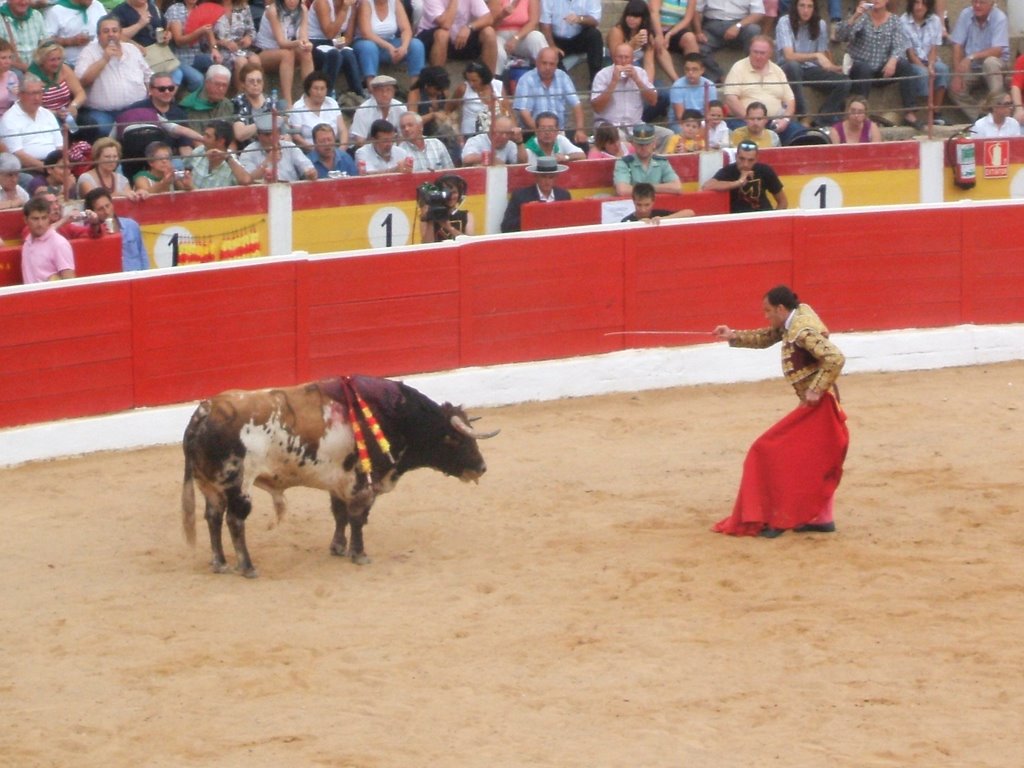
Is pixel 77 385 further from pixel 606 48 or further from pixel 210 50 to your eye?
pixel 606 48

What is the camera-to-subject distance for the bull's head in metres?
8.74

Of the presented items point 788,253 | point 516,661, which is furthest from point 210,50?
point 516,661

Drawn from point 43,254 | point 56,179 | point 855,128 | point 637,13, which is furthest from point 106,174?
point 855,128

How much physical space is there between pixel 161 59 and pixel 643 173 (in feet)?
11.3

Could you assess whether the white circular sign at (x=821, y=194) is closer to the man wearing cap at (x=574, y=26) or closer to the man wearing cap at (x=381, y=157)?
the man wearing cap at (x=574, y=26)

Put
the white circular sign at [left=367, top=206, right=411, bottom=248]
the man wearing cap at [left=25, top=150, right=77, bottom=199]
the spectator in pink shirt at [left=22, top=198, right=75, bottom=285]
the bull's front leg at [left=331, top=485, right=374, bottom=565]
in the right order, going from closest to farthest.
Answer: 1. the bull's front leg at [left=331, top=485, right=374, bottom=565]
2. the spectator in pink shirt at [left=22, top=198, right=75, bottom=285]
3. the man wearing cap at [left=25, top=150, right=77, bottom=199]
4. the white circular sign at [left=367, top=206, right=411, bottom=248]

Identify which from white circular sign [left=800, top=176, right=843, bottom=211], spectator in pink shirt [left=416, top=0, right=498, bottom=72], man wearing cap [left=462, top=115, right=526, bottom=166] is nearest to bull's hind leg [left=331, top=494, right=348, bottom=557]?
man wearing cap [left=462, top=115, right=526, bottom=166]

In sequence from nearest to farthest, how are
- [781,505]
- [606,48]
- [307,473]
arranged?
[307,473] → [781,505] → [606,48]

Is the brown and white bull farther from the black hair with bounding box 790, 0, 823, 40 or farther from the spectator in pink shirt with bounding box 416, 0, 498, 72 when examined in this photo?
the black hair with bounding box 790, 0, 823, 40

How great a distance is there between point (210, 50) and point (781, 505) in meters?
6.10

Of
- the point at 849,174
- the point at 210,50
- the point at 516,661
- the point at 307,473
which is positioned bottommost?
the point at 516,661

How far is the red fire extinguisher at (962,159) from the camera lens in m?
14.4

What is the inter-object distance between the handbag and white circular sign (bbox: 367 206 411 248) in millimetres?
1760

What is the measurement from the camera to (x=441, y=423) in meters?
8.72
